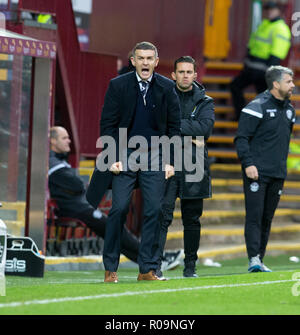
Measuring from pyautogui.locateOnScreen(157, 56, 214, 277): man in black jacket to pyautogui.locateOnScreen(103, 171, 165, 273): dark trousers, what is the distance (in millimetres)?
1124

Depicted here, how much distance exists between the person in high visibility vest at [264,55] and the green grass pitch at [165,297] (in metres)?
9.13

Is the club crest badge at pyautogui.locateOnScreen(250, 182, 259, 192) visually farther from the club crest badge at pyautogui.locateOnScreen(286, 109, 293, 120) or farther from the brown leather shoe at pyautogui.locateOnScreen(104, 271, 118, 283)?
the brown leather shoe at pyautogui.locateOnScreen(104, 271, 118, 283)

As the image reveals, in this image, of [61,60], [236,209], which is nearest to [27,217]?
[61,60]

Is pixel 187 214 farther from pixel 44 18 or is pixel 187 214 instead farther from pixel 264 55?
pixel 264 55

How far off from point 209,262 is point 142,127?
17.3ft

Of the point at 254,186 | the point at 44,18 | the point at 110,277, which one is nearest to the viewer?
the point at 110,277

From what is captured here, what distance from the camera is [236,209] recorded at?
1709cm

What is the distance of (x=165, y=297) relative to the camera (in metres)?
7.82

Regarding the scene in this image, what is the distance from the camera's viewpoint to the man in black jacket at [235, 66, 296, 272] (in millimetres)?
11492

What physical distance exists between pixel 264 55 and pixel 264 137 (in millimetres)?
7476

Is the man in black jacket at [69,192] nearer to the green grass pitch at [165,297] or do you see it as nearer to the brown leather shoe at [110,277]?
the green grass pitch at [165,297]

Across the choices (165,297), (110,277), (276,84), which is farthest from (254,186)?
(165,297)

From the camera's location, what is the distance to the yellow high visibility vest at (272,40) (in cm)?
1856

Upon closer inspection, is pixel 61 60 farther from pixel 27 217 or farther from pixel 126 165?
pixel 126 165
